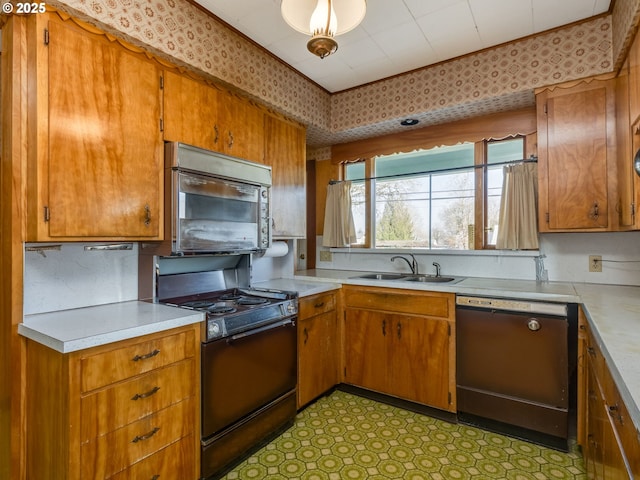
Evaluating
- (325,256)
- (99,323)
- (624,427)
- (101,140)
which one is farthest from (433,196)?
(99,323)

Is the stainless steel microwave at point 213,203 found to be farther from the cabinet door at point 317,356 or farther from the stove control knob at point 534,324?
the stove control knob at point 534,324

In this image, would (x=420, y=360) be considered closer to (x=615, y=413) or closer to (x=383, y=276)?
(x=383, y=276)

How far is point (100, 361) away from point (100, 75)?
1.32 meters

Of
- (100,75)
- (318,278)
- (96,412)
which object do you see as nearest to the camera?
(96,412)

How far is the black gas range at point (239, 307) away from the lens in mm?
1859

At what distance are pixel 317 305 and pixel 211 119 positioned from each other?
4.89 ft

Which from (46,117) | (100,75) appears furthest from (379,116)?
(46,117)

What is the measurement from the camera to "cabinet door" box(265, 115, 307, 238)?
2779 millimetres

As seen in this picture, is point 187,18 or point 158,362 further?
point 187,18

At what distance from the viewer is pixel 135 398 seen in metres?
1.53

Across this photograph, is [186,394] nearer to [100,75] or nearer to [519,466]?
[100,75]

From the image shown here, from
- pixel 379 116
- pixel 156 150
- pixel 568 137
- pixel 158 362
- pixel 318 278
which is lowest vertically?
pixel 158 362

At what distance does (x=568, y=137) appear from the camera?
2336mm

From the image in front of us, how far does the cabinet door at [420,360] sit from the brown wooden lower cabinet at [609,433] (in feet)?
2.95
